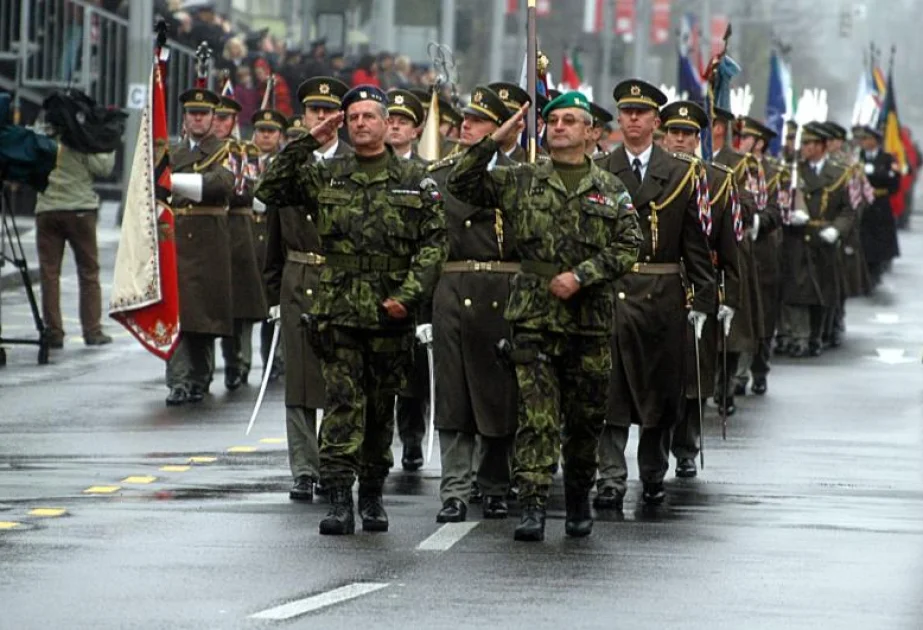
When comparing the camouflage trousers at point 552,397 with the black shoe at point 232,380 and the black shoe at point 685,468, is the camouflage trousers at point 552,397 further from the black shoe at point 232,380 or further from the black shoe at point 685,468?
the black shoe at point 232,380

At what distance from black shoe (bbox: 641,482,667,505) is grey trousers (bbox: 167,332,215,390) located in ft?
17.5

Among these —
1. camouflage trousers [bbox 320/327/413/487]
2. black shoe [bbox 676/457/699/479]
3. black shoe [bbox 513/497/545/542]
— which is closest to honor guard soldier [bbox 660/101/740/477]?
black shoe [bbox 676/457/699/479]

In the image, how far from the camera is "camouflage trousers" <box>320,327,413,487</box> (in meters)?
12.3

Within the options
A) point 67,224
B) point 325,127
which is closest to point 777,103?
point 67,224

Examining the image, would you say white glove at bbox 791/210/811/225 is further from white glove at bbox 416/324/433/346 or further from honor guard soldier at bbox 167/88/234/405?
white glove at bbox 416/324/433/346

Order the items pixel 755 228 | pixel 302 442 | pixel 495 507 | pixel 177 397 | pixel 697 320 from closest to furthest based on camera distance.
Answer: pixel 495 507 → pixel 302 442 → pixel 697 320 → pixel 177 397 → pixel 755 228

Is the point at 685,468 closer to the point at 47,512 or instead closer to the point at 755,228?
the point at 47,512

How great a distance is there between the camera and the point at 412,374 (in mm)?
14211

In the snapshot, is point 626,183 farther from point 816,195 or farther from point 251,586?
point 816,195

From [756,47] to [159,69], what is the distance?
263 ft

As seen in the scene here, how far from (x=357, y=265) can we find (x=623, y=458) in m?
2.03

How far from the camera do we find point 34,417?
17.3m

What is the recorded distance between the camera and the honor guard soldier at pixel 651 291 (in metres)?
13.6

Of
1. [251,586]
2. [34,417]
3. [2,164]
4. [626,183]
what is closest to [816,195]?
[2,164]
